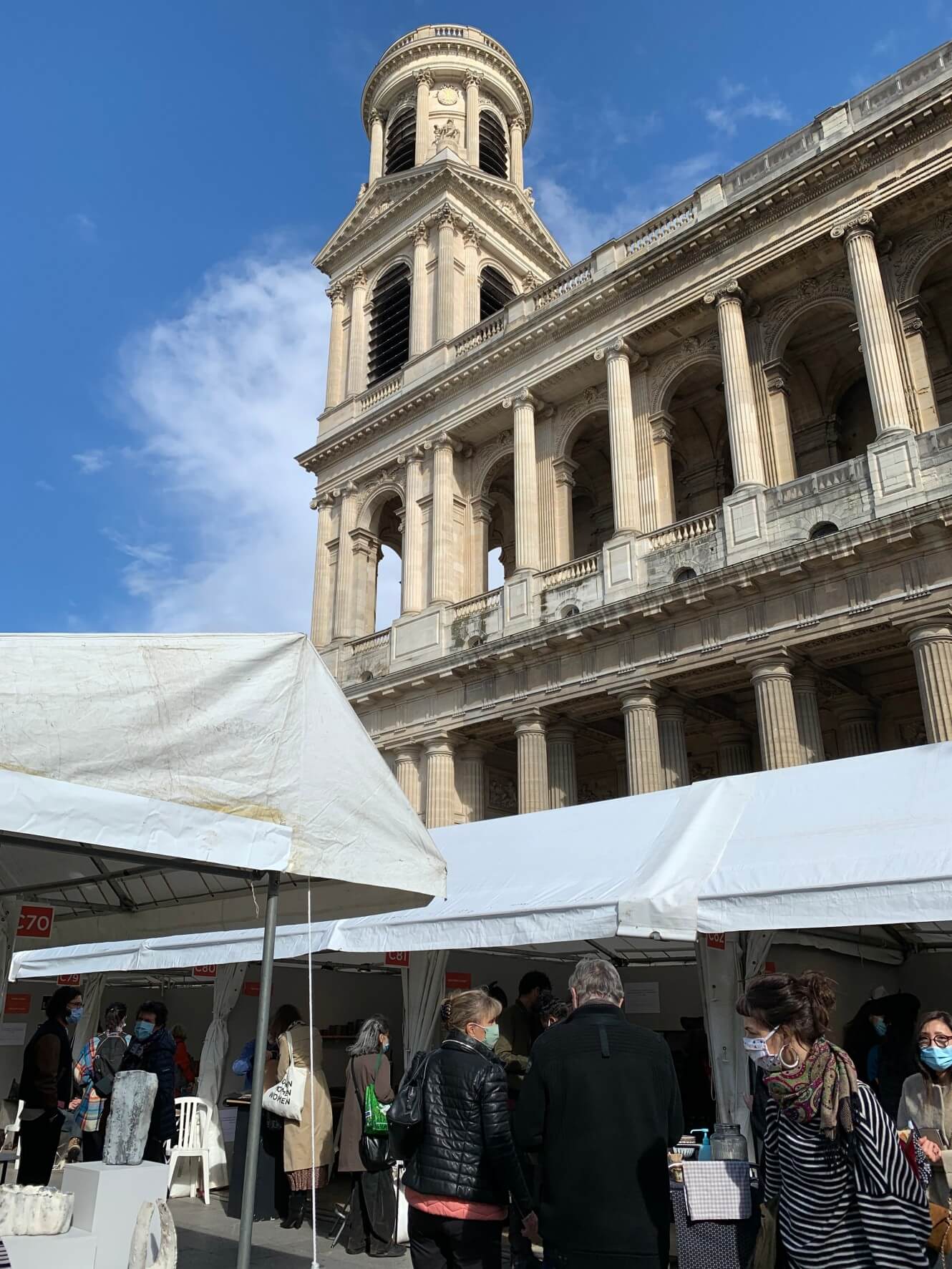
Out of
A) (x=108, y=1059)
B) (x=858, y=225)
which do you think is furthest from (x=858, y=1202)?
(x=858, y=225)

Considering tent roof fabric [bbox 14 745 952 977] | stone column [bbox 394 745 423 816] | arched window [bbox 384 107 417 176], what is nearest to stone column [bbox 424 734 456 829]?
stone column [bbox 394 745 423 816]

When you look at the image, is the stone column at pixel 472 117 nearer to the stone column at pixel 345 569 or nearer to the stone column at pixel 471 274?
the stone column at pixel 471 274

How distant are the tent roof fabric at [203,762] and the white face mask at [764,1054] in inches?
74.9

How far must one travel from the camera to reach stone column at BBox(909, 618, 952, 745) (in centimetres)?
1391

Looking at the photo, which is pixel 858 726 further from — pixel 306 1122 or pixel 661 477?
pixel 306 1122

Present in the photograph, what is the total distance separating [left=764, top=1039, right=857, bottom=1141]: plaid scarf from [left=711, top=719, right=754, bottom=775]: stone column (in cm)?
1785

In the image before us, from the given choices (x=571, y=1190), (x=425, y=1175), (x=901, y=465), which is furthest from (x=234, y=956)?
(x=901, y=465)

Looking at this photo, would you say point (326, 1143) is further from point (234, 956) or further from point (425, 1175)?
point (425, 1175)

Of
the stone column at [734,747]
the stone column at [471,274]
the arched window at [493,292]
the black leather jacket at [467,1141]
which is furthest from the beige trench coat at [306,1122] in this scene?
the arched window at [493,292]

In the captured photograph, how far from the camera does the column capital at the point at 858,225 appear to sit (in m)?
17.4

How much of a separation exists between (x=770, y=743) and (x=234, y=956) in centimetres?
988

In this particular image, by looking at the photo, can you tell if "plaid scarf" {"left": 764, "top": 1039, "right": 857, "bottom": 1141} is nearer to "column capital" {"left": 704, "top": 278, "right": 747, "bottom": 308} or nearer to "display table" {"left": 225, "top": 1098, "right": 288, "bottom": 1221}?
"display table" {"left": 225, "top": 1098, "right": 288, "bottom": 1221}

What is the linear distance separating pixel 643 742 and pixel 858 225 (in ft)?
34.1

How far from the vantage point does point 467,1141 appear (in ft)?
12.7
